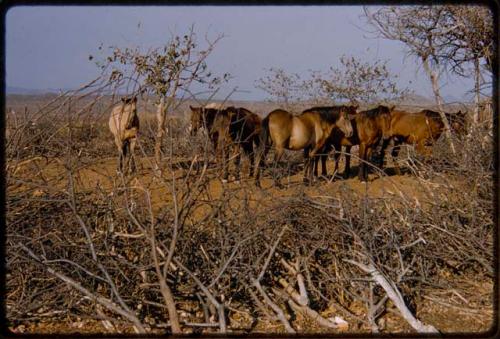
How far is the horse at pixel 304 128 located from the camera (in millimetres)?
11352

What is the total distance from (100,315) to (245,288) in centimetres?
128

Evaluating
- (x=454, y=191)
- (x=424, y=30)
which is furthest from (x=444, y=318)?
(x=424, y=30)

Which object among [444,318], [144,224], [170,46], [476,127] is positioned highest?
[170,46]

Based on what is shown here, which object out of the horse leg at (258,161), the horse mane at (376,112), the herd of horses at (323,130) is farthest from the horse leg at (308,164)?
the horse mane at (376,112)

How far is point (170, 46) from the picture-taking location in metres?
11.1

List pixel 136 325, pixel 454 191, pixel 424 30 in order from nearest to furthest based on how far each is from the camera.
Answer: pixel 136 325, pixel 454 191, pixel 424 30

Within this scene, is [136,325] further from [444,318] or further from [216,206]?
[444,318]

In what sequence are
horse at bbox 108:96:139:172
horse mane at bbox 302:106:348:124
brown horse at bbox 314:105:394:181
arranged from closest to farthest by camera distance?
horse at bbox 108:96:139:172
horse mane at bbox 302:106:348:124
brown horse at bbox 314:105:394:181

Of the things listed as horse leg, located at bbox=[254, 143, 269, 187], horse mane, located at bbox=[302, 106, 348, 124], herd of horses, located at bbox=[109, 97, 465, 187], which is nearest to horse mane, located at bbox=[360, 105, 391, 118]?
herd of horses, located at bbox=[109, 97, 465, 187]

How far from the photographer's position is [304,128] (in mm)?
11727

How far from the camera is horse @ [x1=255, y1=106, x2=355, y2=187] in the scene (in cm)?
1135

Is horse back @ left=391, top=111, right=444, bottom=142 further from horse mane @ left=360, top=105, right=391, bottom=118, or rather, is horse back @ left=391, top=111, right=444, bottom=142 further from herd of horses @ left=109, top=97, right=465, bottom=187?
horse mane @ left=360, top=105, right=391, bottom=118

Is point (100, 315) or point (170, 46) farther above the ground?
point (170, 46)

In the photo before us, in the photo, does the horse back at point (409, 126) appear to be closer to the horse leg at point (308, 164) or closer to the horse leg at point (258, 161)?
the horse leg at point (308, 164)
